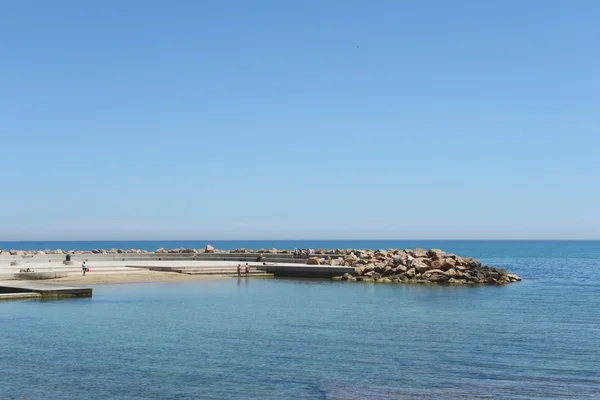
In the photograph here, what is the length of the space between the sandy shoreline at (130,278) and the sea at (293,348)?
5335 mm

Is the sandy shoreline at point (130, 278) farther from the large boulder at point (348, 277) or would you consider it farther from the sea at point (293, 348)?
the large boulder at point (348, 277)

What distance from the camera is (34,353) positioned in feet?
57.6

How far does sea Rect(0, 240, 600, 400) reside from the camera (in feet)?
47.9

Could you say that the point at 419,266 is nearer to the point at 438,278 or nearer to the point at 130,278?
the point at 438,278

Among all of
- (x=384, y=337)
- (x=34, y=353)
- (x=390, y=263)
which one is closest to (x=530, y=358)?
(x=384, y=337)

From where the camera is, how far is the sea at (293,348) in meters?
14.6

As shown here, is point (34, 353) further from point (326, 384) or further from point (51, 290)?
point (51, 290)

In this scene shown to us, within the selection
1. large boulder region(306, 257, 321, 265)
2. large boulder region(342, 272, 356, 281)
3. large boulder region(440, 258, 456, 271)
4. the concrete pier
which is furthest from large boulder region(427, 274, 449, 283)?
the concrete pier

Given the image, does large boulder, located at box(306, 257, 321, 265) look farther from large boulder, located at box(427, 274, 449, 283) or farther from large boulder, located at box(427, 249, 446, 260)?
large boulder, located at box(427, 274, 449, 283)

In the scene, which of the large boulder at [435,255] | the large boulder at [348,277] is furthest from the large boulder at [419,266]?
the large boulder at [348,277]

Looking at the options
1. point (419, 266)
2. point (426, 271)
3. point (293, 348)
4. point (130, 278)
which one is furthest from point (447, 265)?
point (293, 348)

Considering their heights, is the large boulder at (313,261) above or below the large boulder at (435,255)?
below

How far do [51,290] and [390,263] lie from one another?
2634 centimetres

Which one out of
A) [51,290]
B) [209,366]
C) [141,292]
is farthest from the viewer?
[141,292]
